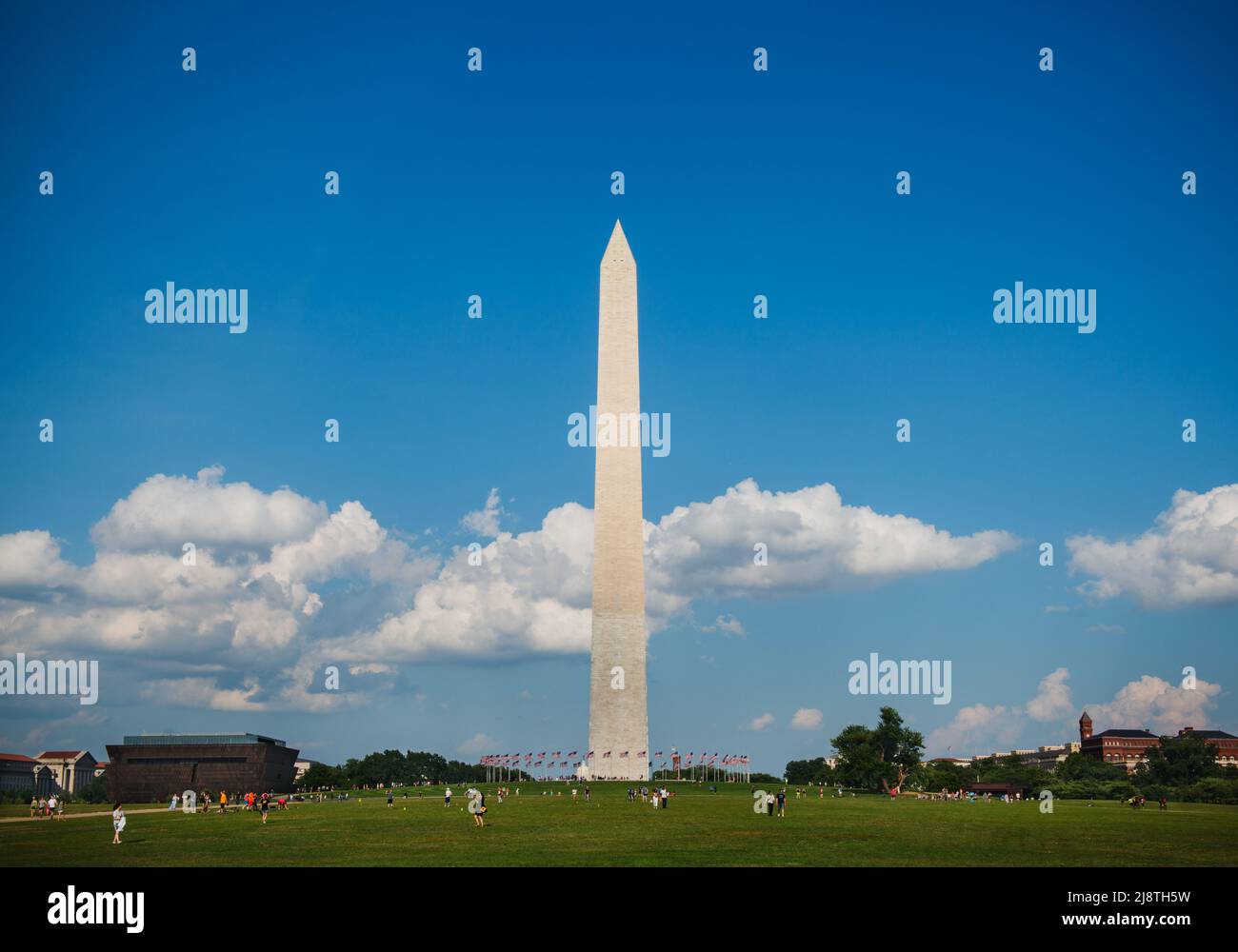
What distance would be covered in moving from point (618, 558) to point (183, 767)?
3299 cm

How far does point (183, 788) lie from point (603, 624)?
30787mm

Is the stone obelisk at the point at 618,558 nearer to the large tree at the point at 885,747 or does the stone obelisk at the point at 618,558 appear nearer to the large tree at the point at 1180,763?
the large tree at the point at 885,747

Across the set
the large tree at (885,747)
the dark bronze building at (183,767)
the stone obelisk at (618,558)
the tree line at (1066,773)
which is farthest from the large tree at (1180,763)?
the dark bronze building at (183,767)

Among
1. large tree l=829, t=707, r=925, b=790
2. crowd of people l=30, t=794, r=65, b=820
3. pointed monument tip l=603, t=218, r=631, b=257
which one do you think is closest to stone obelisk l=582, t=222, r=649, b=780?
pointed monument tip l=603, t=218, r=631, b=257

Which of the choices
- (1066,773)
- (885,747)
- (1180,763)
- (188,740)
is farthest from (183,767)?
(1180,763)

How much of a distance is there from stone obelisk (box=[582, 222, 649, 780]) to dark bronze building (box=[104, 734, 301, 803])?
76.0ft

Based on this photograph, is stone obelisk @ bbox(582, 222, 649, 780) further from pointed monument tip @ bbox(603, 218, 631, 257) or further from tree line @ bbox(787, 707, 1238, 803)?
tree line @ bbox(787, 707, 1238, 803)

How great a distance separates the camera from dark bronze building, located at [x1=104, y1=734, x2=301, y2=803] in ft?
259

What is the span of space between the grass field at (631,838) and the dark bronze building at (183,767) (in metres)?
30.0

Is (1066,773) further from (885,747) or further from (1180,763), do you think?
(885,747)

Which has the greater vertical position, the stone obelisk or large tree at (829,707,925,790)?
the stone obelisk
